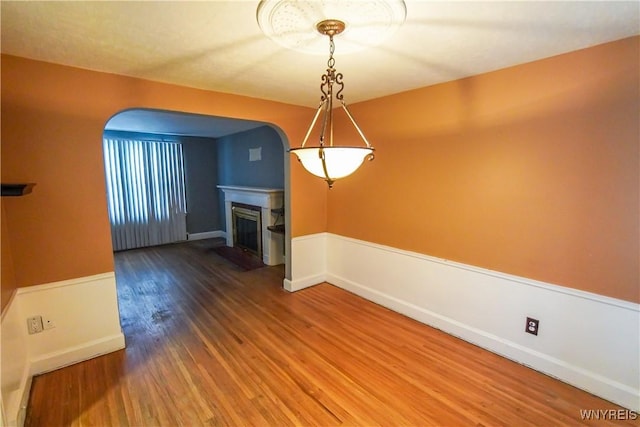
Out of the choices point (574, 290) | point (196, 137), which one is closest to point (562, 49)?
point (574, 290)

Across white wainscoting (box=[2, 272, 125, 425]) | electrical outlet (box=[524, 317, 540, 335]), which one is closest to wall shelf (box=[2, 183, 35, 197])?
white wainscoting (box=[2, 272, 125, 425])

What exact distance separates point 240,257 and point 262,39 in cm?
411

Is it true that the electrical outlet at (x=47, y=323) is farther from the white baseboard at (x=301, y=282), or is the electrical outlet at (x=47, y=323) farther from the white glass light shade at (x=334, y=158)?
the white glass light shade at (x=334, y=158)

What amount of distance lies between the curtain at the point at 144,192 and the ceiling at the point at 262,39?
3780mm

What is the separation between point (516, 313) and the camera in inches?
93.3

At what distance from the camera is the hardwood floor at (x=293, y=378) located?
6.11 ft

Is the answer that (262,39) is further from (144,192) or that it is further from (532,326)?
(144,192)

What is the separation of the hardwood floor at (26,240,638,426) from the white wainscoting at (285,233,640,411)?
12 cm

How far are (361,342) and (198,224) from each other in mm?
5224

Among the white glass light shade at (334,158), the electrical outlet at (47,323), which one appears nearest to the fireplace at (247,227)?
the electrical outlet at (47,323)

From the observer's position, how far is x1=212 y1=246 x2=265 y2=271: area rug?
15.8 ft

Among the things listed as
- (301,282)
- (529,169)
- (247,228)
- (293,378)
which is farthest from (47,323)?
(529,169)

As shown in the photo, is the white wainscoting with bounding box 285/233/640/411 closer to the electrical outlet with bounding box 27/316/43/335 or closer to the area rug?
the area rug

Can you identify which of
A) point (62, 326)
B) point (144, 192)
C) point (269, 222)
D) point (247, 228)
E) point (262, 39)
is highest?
point (262, 39)
